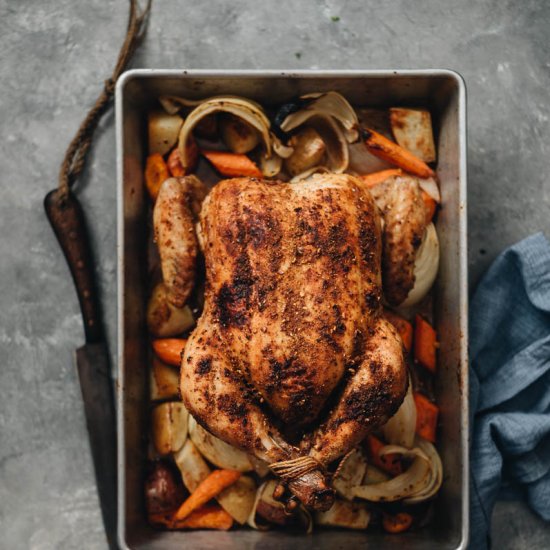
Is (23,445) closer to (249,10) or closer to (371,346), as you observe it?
(371,346)

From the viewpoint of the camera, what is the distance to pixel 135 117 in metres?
2.86

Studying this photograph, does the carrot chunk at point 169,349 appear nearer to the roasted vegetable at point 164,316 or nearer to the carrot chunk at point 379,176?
the roasted vegetable at point 164,316

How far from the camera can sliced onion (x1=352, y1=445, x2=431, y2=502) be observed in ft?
9.29

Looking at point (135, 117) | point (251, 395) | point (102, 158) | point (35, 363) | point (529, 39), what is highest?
point (529, 39)

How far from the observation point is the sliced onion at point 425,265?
2820 millimetres

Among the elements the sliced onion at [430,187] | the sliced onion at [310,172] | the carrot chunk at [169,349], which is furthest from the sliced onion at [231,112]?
the carrot chunk at [169,349]

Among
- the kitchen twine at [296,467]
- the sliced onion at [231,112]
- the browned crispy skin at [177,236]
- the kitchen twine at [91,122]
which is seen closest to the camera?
the kitchen twine at [296,467]

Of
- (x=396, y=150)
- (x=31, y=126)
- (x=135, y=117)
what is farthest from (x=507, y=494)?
(x=31, y=126)

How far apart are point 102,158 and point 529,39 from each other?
76.7 inches

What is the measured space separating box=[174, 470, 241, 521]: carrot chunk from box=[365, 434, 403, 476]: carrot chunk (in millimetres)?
557

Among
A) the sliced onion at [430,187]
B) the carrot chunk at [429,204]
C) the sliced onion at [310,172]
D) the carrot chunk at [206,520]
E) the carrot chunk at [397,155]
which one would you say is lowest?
the carrot chunk at [206,520]

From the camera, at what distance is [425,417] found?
2908 millimetres

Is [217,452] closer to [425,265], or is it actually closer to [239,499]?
[239,499]

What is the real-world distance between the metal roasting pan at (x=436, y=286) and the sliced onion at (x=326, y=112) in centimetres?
4
